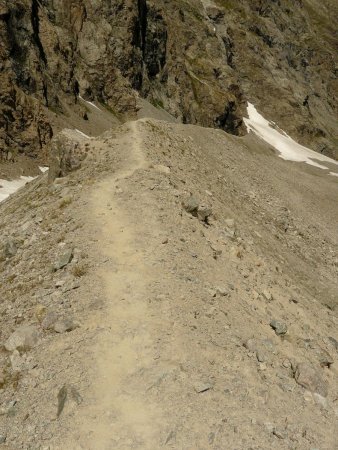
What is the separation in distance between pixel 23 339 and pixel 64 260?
3564mm

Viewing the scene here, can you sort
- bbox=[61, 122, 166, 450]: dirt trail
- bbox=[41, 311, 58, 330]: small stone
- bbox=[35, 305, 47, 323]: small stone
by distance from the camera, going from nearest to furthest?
bbox=[61, 122, 166, 450]: dirt trail, bbox=[41, 311, 58, 330]: small stone, bbox=[35, 305, 47, 323]: small stone

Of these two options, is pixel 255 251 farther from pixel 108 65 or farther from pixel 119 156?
pixel 108 65

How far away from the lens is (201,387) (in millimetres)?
12219

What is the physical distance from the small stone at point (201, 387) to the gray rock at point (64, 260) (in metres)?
6.92

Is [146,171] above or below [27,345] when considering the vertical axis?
above

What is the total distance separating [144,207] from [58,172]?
29.2ft

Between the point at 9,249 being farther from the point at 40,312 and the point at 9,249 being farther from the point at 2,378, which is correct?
the point at 2,378

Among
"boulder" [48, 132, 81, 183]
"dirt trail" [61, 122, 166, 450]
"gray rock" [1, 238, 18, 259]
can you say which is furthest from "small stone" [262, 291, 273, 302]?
"boulder" [48, 132, 81, 183]

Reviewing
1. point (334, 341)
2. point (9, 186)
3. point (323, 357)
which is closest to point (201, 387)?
point (323, 357)

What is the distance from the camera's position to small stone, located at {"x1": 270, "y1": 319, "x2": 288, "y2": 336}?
52.8 ft

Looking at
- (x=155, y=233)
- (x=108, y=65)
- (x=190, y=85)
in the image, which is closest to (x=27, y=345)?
(x=155, y=233)

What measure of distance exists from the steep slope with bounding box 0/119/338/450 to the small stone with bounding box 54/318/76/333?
42 mm

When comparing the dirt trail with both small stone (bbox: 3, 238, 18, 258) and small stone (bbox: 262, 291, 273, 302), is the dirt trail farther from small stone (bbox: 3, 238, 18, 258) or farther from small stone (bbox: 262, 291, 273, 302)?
small stone (bbox: 262, 291, 273, 302)

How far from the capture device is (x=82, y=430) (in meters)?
11.1
